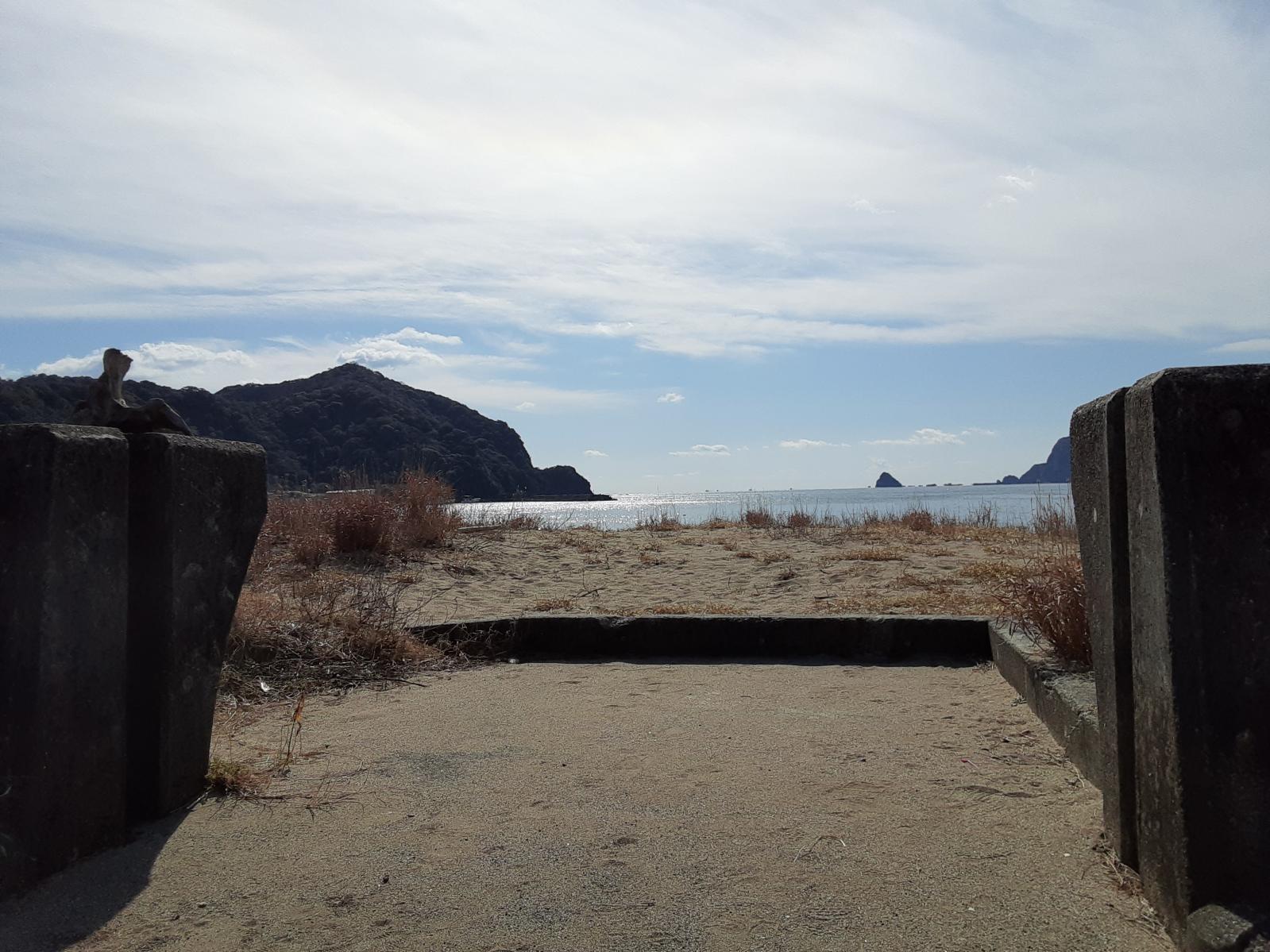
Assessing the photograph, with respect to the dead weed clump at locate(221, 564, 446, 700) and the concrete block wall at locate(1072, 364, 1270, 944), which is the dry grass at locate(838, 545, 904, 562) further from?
the concrete block wall at locate(1072, 364, 1270, 944)

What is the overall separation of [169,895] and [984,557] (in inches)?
309

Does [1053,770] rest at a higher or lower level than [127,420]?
lower

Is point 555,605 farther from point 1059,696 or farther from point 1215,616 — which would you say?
point 1215,616

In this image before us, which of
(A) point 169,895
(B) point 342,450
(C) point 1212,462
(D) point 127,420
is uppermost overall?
(B) point 342,450

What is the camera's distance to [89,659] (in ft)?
8.32

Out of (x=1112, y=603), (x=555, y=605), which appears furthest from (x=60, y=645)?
(x=555, y=605)

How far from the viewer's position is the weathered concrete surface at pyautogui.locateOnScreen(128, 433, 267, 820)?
279 cm

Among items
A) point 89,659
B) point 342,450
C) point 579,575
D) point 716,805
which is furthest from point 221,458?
point 342,450

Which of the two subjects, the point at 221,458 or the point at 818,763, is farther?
the point at 818,763

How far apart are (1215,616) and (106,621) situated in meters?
2.65

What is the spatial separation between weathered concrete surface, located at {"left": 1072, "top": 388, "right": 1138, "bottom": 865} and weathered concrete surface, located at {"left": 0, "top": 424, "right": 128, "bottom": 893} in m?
2.56

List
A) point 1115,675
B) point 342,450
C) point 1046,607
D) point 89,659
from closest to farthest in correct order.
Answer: point 1115,675
point 89,659
point 1046,607
point 342,450

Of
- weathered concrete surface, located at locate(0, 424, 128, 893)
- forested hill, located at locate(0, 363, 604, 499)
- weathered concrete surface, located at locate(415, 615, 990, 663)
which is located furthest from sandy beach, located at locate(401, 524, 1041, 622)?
weathered concrete surface, located at locate(0, 424, 128, 893)

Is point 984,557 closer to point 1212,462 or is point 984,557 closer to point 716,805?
point 716,805
